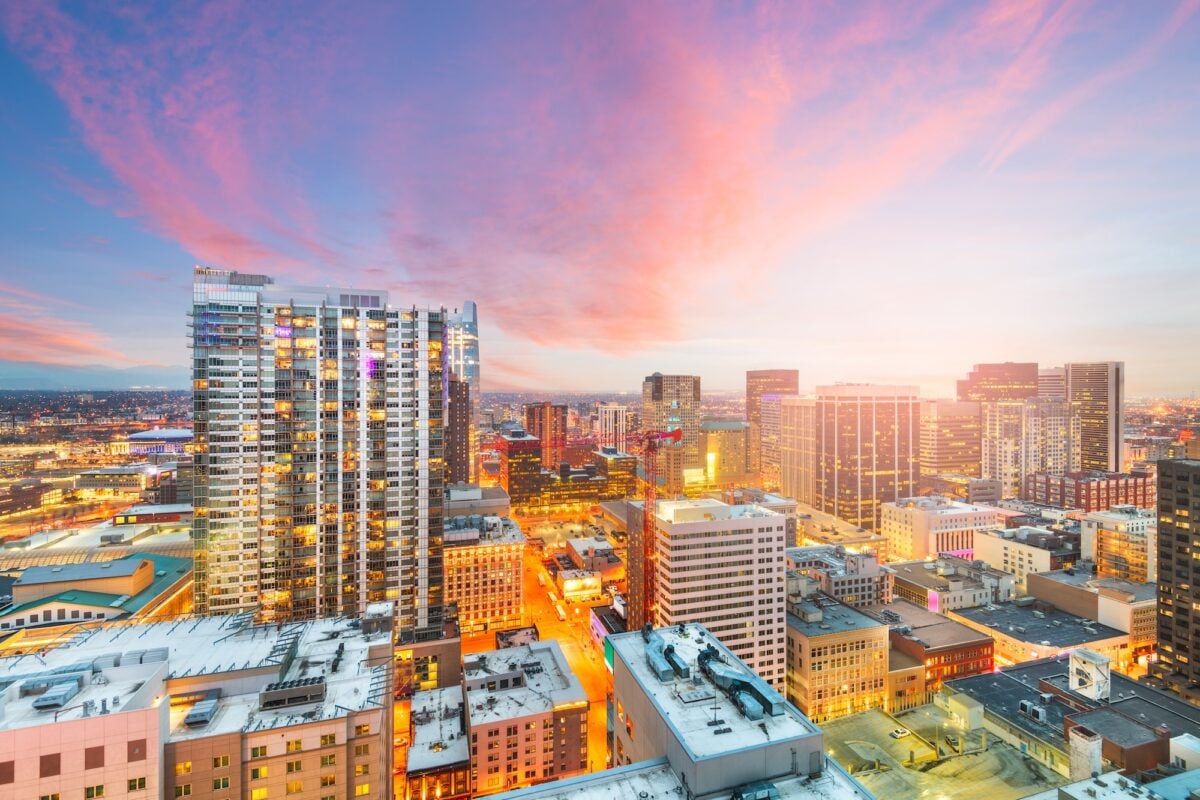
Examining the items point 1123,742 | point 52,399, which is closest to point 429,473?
point 1123,742

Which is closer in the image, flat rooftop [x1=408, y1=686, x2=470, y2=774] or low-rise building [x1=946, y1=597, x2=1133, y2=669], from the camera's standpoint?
flat rooftop [x1=408, y1=686, x2=470, y2=774]

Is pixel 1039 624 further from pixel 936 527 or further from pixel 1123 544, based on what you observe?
pixel 936 527

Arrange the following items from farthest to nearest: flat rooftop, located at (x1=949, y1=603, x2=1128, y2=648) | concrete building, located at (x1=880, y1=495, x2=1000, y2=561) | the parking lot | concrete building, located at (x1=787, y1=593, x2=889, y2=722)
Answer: concrete building, located at (x1=880, y1=495, x2=1000, y2=561) < flat rooftop, located at (x1=949, y1=603, x2=1128, y2=648) < concrete building, located at (x1=787, y1=593, x2=889, y2=722) < the parking lot

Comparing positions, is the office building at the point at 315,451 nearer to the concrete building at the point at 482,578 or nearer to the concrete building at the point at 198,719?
the concrete building at the point at 482,578

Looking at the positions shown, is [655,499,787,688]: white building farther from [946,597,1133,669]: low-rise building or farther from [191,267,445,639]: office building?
[946,597,1133,669]: low-rise building

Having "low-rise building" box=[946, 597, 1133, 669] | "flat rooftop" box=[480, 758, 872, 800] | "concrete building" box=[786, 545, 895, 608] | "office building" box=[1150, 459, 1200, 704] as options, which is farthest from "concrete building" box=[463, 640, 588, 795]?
"office building" box=[1150, 459, 1200, 704]

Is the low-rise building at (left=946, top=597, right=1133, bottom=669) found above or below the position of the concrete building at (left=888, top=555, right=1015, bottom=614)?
below

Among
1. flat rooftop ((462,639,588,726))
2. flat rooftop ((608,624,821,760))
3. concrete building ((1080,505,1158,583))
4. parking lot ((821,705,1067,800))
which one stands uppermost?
flat rooftop ((608,624,821,760))

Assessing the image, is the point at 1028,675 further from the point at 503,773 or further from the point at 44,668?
the point at 44,668
